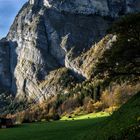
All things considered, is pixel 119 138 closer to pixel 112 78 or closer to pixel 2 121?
pixel 112 78

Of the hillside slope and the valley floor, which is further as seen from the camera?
the valley floor

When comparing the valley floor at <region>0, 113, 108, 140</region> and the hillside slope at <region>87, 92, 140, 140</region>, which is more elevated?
the hillside slope at <region>87, 92, 140, 140</region>

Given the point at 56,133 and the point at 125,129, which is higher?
the point at 125,129

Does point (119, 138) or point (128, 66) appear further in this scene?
point (128, 66)

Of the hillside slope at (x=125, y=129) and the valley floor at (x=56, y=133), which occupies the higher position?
the hillside slope at (x=125, y=129)

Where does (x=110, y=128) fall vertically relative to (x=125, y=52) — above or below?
below

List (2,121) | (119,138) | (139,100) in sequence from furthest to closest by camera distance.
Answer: (2,121) → (139,100) → (119,138)

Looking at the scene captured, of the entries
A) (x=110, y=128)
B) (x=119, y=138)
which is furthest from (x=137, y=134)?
(x=110, y=128)

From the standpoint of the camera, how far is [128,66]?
53406 mm

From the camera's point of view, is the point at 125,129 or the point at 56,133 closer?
the point at 125,129

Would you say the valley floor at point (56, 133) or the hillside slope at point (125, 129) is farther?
the valley floor at point (56, 133)

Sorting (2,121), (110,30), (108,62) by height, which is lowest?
(2,121)

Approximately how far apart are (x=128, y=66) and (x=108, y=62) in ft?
8.38

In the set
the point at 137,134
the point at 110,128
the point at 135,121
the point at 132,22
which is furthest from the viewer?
the point at 132,22
